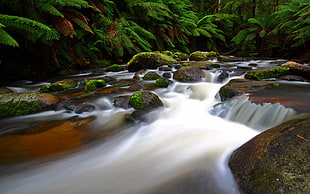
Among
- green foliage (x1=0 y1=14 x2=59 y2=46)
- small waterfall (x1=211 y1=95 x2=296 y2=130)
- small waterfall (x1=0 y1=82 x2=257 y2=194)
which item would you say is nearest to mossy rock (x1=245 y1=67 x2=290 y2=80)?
small waterfall (x1=211 y1=95 x2=296 y2=130)

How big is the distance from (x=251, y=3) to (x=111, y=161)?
17480 millimetres

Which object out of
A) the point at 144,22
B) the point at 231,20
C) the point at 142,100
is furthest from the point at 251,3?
the point at 142,100

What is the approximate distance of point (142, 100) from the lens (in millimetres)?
3441

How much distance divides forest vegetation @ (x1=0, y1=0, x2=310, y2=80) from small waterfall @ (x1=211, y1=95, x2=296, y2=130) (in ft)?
12.0

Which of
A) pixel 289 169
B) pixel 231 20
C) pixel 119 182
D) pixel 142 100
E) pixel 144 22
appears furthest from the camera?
pixel 231 20

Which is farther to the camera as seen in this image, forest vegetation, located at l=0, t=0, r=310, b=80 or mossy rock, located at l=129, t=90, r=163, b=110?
forest vegetation, located at l=0, t=0, r=310, b=80

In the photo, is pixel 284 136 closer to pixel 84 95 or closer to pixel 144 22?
pixel 84 95

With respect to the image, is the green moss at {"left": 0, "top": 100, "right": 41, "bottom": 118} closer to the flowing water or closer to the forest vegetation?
the flowing water

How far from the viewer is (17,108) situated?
3148 mm

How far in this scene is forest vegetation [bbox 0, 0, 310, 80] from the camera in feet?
14.5

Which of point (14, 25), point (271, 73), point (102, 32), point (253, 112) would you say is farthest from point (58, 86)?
point (271, 73)

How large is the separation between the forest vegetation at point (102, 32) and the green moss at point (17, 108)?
103cm

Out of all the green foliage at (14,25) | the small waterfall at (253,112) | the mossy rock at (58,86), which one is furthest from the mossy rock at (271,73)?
the green foliage at (14,25)

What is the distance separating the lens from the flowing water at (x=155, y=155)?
1682 mm
